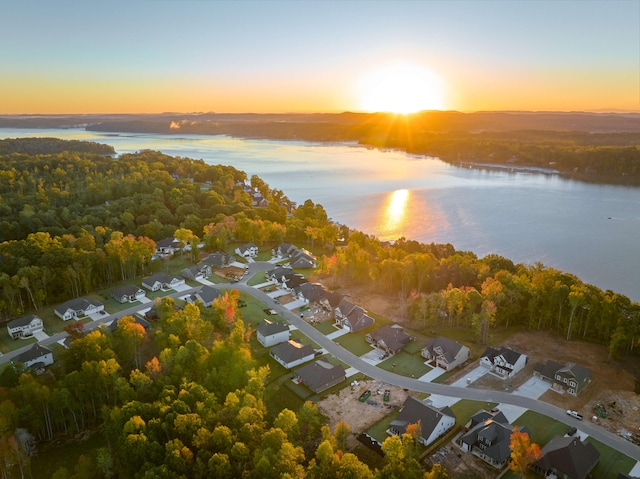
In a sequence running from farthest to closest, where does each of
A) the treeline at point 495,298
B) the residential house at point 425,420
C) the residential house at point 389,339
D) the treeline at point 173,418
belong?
the treeline at point 495,298, the residential house at point 389,339, the residential house at point 425,420, the treeline at point 173,418

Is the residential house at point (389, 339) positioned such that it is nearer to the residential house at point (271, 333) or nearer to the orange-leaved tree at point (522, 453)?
the residential house at point (271, 333)

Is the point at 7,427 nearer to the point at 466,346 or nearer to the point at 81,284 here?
the point at 81,284

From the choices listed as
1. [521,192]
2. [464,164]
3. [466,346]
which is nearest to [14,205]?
[466,346]

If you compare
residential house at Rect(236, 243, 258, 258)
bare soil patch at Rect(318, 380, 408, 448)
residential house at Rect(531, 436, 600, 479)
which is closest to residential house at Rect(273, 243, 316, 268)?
residential house at Rect(236, 243, 258, 258)

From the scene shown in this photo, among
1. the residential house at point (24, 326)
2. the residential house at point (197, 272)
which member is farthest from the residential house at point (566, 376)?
the residential house at point (24, 326)

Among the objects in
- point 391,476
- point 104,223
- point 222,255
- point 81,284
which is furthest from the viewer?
point 104,223

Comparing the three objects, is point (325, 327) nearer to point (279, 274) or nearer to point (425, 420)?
point (279, 274)
